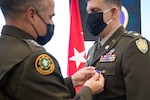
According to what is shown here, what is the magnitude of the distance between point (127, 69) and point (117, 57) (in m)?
0.12

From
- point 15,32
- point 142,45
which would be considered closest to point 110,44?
point 142,45

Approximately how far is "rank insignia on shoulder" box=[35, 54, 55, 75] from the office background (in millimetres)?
1894

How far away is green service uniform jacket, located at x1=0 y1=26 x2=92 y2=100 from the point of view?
40.2 inches

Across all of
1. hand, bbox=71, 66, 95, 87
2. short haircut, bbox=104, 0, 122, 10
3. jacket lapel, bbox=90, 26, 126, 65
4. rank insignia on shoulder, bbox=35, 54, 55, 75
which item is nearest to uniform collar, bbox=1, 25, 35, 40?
rank insignia on shoulder, bbox=35, 54, 55, 75

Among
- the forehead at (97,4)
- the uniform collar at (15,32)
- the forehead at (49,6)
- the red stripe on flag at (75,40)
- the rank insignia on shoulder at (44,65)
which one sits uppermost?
the forehead at (49,6)

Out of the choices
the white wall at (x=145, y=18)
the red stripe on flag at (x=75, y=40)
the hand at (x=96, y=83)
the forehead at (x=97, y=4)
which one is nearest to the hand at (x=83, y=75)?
the hand at (x=96, y=83)

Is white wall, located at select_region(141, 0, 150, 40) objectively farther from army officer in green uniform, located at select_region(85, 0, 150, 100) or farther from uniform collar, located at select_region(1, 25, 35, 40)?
uniform collar, located at select_region(1, 25, 35, 40)

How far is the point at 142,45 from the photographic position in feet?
5.30

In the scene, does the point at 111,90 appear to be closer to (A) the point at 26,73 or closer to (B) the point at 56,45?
(A) the point at 26,73

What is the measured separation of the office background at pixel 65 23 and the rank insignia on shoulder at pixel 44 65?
6.21 ft

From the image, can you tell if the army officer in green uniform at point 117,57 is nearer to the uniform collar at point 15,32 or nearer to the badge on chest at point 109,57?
the badge on chest at point 109,57

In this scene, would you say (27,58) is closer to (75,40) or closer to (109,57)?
(109,57)

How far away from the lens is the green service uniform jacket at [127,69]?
155 centimetres

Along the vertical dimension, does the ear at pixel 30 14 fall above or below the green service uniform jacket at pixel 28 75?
above
